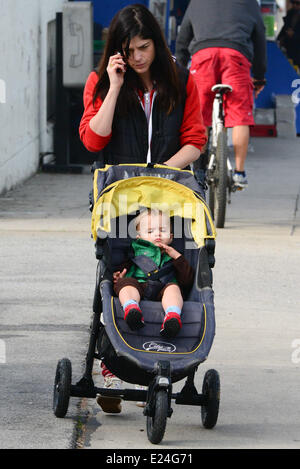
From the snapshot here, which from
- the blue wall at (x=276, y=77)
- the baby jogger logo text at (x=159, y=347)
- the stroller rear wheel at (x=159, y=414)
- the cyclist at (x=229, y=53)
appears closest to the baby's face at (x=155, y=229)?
the baby jogger logo text at (x=159, y=347)

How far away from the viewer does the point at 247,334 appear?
6492 millimetres

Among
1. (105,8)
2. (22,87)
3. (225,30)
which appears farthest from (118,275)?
(105,8)

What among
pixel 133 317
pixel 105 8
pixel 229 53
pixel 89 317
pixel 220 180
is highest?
pixel 229 53

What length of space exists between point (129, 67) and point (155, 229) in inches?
32.7

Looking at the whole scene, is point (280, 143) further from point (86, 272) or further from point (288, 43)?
point (86, 272)

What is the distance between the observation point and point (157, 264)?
4984 mm

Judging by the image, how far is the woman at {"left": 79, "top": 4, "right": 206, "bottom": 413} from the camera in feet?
17.1

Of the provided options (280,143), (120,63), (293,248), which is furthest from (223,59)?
(280,143)

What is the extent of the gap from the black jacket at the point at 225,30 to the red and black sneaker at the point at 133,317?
217 inches

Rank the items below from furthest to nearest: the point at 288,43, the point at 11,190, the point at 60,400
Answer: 1. the point at 288,43
2. the point at 11,190
3. the point at 60,400

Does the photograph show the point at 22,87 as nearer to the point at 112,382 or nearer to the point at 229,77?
the point at 229,77

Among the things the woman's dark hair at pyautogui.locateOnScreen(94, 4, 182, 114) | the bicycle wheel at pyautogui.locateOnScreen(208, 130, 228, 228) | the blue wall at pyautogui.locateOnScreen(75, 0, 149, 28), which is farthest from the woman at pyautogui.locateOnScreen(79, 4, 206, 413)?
the blue wall at pyautogui.locateOnScreen(75, 0, 149, 28)

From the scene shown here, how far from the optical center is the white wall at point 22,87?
11797mm

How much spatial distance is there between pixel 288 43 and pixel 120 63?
46.5ft
